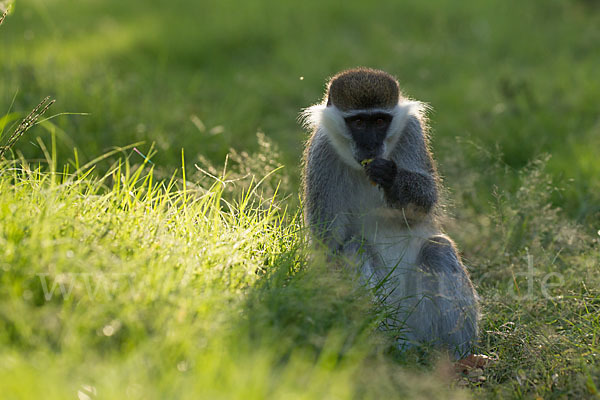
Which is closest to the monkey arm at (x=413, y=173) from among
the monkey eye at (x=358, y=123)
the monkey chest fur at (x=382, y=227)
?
the monkey chest fur at (x=382, y=227)

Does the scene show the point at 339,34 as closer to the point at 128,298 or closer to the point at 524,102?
the point at 524,102

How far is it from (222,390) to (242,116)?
5110 millimetres

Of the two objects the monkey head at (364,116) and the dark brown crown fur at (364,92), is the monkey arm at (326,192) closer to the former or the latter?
the monkey head at (364,116)

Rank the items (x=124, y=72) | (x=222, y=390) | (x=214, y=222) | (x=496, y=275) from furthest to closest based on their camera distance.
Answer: (x=124, y=72)
(x=496, y=275)
(x=214, y=222)
(x=222, y=390)

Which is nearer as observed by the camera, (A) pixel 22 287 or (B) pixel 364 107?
(A) pixel 22 287

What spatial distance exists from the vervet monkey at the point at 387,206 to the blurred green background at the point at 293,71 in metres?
1.07

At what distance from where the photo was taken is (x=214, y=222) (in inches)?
140

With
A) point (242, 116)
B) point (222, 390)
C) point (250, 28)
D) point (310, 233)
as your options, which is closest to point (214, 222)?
point (310, 233)

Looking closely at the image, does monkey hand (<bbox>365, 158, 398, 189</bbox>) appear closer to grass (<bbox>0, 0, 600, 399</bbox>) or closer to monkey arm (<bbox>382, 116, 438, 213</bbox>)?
monkey arm (<bbox>382, 116, 438, 213</bbox>)

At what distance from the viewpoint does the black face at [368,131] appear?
396 centimetres

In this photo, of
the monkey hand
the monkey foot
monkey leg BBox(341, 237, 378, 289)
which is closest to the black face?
the monkey hand

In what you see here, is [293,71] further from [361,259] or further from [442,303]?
[442,303]

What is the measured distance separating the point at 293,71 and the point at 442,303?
537cm

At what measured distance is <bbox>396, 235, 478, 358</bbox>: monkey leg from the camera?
3840 mm
